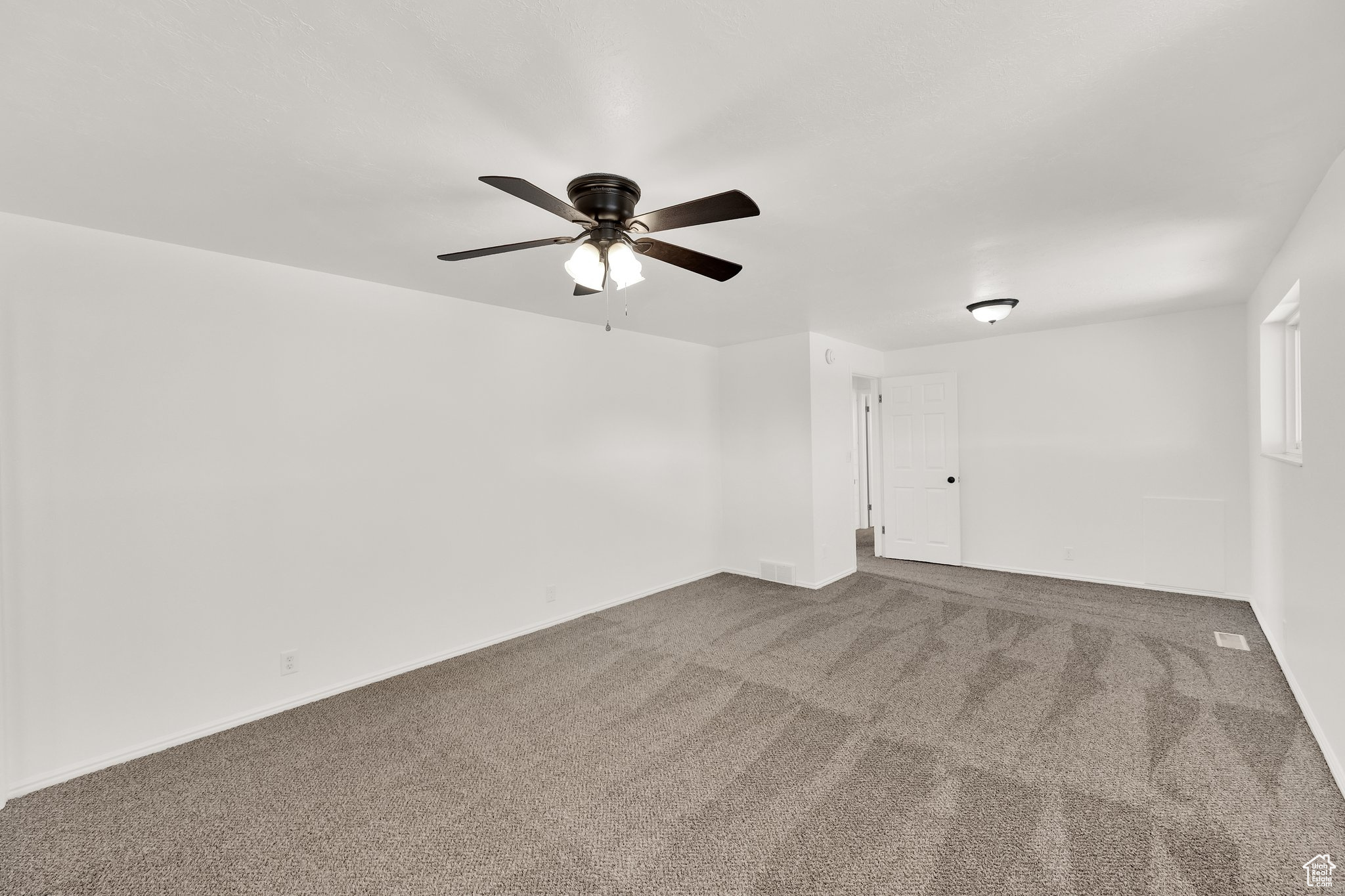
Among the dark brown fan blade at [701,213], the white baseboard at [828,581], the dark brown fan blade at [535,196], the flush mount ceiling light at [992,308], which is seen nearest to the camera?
the dark brown fan blade at [535,196]

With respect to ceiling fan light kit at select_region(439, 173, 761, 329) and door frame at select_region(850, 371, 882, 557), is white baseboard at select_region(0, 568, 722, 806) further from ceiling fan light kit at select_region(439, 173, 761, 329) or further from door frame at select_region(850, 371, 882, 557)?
door frame at select_region(850, 371, 882, 557)

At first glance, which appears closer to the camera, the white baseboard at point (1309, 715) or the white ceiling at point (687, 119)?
the white ceiling at point (687, 119)

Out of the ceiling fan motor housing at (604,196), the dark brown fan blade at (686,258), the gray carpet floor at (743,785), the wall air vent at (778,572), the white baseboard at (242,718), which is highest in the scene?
the ceiling fan motor housing at (604,196)

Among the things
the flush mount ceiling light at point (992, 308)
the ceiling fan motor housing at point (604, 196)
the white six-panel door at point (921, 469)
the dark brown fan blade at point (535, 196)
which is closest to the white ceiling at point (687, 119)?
the ceiling fan motor housing at point (604, 196)

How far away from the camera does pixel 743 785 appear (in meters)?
2.29

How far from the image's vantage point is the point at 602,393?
477 centimetres

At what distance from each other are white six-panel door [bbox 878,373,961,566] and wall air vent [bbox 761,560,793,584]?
69.3 inches

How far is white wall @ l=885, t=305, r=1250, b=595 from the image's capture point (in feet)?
14.9

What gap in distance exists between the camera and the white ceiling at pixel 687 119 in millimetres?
1358

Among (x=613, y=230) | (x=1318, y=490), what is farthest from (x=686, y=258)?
(x=1318, y=490)

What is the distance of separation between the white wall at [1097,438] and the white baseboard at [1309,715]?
1248 mm

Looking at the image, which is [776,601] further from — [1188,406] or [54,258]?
[54,258]

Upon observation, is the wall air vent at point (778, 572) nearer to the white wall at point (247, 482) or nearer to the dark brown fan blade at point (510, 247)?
the white wall at point (247, 482)

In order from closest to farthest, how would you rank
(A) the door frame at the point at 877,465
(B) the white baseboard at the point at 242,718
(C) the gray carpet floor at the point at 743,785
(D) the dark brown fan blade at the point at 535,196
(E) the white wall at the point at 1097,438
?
1. (D) the dark brown fan blade at the point at 535,196
2. (C) the gray carpet floor at the point at 743,785
3. (B) the white baseboard at the point at 242,718
4. (E) the white wall at the point at 1097,438
5. (A) the door frame at the point at 877,465
